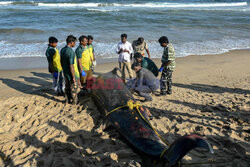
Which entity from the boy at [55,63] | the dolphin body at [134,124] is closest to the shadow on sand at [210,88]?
the dolphin body at [134,124]

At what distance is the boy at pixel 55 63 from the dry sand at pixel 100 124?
1.24 feet

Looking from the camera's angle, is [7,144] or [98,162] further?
[7,144]

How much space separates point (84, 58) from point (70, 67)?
969mm

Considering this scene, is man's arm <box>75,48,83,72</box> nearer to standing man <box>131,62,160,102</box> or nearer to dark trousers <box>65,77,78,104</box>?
dark trousers <box>65,77,78,104</box>

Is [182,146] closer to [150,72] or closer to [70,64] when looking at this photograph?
→ [70,64]

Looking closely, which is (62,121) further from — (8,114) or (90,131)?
(8,114)

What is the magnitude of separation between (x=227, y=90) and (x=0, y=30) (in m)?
16.3

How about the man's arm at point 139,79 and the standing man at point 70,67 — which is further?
the man's arm at point 139,79

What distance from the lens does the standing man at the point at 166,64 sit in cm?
541

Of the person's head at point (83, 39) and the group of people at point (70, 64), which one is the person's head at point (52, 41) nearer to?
the group of people at point (70, 64)

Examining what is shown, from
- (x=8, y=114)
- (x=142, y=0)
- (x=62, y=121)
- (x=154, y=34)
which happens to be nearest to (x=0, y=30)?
(x=154, y=34)

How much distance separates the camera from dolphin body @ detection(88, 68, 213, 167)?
2424mm

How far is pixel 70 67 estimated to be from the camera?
484 centimetres

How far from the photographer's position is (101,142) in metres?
4.03
